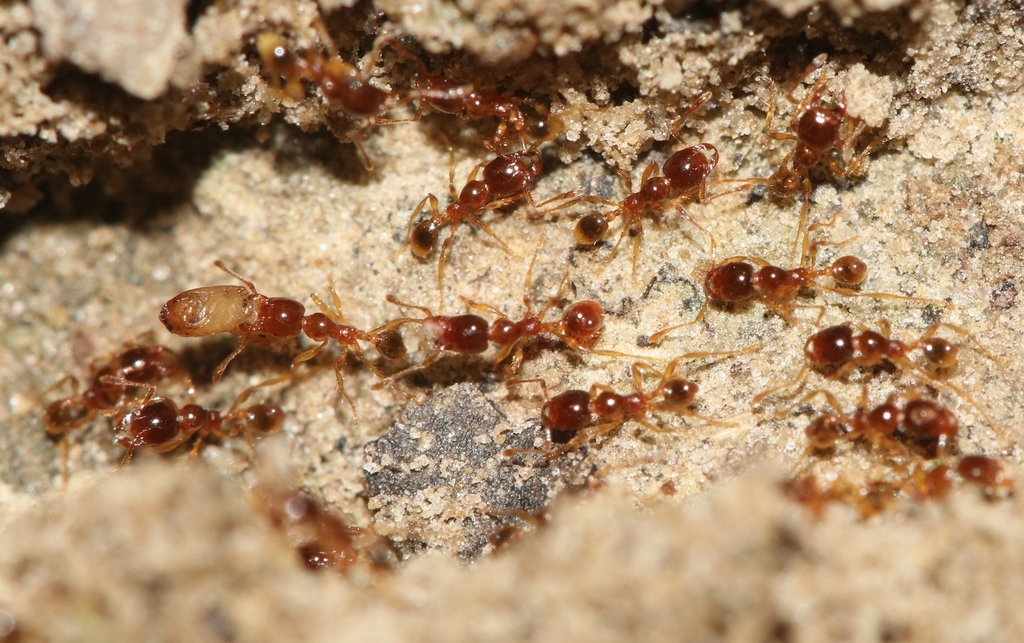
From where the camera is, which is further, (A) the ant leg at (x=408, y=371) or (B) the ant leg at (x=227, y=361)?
(B) the ant leg at (x=227, y=361)

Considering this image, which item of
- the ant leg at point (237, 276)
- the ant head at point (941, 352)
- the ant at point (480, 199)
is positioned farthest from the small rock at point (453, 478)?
the ant head at point (941, 352)

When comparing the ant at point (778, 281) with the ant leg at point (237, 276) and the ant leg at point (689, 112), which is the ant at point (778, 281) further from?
the ant leg at point (237, 276)

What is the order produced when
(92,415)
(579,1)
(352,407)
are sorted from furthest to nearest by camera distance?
(92,415) < (352,407) < (579,1)

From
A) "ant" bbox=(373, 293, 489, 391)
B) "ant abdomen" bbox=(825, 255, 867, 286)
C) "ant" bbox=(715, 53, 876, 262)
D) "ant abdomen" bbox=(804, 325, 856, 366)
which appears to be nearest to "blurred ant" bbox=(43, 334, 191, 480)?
"ant" bbox=(373, 293, 489, 391)

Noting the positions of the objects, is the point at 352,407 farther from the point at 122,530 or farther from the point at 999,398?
the point at 999,398

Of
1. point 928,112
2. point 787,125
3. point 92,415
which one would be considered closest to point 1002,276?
point 928,112

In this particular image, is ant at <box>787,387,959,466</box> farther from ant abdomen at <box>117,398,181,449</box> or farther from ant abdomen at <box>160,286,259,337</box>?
ant abdomen at <box>117,398,181,449</box>

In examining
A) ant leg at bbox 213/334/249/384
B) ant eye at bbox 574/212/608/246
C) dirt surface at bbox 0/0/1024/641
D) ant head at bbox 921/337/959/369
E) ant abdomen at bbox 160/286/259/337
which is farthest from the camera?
ant leg at bbox 213/334/249/384
